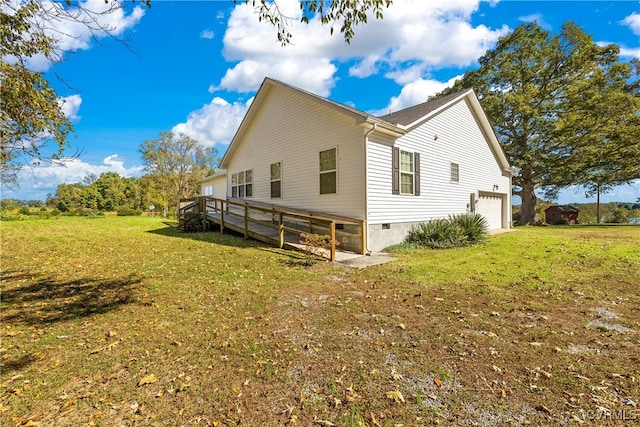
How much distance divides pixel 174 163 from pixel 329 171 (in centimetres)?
3118

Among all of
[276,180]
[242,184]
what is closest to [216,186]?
[242,184]

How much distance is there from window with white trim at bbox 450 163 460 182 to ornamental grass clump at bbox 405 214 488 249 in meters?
2.47

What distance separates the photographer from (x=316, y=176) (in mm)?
10391

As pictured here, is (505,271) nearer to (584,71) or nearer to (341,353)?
(341,353)

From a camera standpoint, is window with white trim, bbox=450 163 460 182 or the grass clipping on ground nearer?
the grass clipping on ground

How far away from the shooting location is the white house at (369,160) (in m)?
9.09

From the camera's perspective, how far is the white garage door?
1506 centimetres

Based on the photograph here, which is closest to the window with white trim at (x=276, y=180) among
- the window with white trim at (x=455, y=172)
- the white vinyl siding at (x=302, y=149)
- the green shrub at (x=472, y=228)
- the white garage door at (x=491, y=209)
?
the white vinyl siding at (x=302, y=149)

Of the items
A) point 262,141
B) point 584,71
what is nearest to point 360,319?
point 262,141

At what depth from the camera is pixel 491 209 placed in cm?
1598

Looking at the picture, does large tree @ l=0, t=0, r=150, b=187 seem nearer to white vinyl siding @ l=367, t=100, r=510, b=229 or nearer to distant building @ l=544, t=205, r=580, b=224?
white vinyl siding @ l=367, t=100, r=510, b=229

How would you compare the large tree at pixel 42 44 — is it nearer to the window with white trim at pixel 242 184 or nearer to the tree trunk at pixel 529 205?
the window with white trim at pixel 242 184

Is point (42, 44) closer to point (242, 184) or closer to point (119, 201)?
point (242, 184)

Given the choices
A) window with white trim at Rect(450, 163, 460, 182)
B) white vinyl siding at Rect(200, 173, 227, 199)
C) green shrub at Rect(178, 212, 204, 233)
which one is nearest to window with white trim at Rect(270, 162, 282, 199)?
green shrub at Rect(178, 212, 204, 233)
